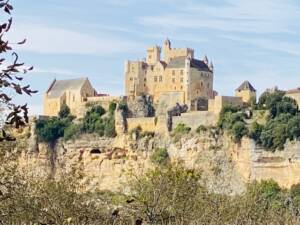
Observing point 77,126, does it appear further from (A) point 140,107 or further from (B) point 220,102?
(B) point 220,102

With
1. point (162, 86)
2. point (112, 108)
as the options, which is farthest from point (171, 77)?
point (112, 108)

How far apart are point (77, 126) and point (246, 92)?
1209 cm

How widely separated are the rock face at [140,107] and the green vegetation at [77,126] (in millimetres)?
1355

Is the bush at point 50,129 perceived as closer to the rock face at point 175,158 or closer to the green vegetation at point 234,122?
the rock face at point 175,158

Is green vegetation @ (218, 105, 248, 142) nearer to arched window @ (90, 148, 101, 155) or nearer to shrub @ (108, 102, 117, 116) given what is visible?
shrub @ (108, 102, 117, 116)

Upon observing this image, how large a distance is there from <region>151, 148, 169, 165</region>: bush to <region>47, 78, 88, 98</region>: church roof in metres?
12.1

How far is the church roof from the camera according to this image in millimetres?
65000

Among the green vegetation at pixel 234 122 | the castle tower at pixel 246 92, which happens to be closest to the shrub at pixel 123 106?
the castle tower at pixel 246 92

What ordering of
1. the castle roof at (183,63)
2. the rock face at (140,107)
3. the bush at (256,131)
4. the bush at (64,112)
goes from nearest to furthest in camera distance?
the bush at (256,131)
the rock face at (140,107)
the castle roof at (183,63)
the bush at (64,112)

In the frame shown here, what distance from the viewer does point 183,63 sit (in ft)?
203

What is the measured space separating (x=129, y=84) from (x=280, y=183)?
1792 cm

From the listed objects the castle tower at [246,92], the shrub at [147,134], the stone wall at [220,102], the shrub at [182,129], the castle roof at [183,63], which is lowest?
the shrub at [147,134]

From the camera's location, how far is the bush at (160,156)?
177 ft

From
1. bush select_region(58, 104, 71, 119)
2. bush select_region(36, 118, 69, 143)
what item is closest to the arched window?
bush select_region(36, 118, 69, 143)
